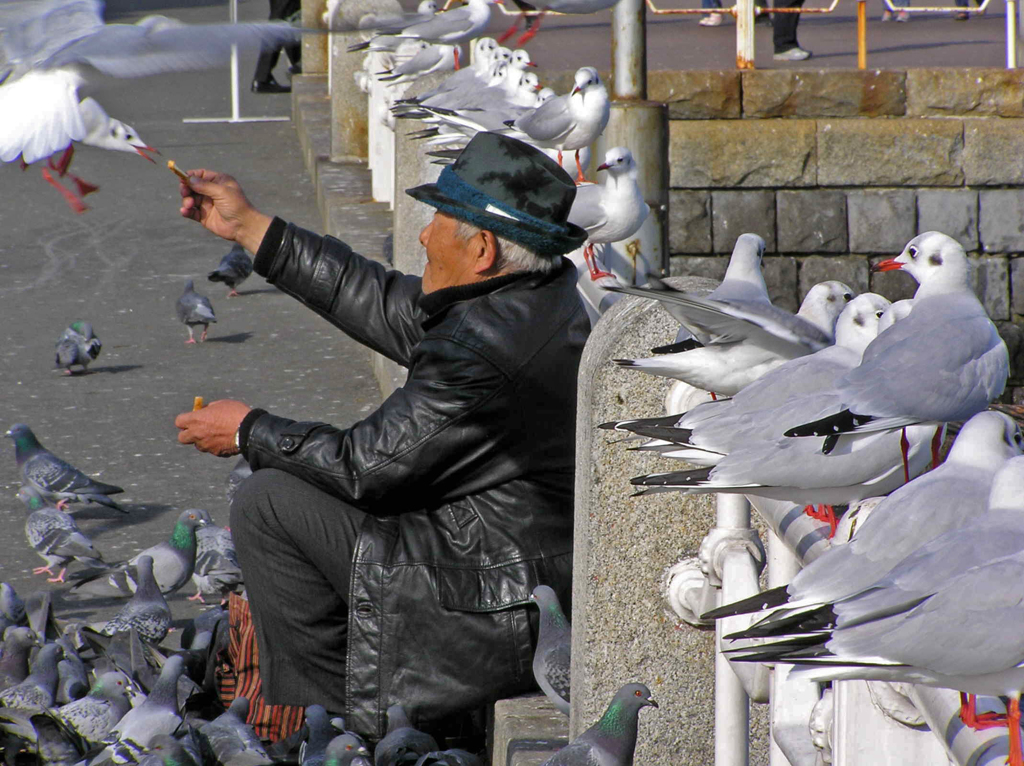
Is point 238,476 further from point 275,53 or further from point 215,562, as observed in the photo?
point 275,53

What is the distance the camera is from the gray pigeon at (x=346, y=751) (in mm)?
3512

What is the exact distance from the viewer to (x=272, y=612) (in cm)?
372

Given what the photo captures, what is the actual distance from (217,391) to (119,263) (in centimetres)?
330

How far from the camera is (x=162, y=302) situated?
31.6 ft

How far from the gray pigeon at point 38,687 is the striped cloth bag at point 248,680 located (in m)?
0.49

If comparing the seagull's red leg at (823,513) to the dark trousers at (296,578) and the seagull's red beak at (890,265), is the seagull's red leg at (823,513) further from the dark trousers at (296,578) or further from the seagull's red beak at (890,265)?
the dark trousers at (296,578)

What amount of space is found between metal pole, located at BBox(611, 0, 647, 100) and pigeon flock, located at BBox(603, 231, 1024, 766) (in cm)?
302

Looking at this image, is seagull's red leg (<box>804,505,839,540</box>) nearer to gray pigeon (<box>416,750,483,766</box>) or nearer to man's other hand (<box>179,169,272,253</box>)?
gray pigeon (<box>416,750,483,766</box>)

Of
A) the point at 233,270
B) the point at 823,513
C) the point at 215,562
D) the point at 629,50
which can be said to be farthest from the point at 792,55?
the point at 823,513

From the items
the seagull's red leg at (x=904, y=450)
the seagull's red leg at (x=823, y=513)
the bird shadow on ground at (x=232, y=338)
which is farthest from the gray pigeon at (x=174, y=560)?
the bird shadow on ground at (x=232, y=338)

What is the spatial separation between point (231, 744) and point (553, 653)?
1.06 m

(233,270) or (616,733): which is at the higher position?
(616,733)

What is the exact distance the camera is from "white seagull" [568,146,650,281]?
18.0 feet

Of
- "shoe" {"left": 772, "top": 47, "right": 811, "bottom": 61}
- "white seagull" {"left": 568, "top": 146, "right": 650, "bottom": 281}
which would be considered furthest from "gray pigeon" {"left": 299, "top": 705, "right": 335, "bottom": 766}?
"shoe" {"left": 772, "top": 47, "right": 811, "bottom": 61}
